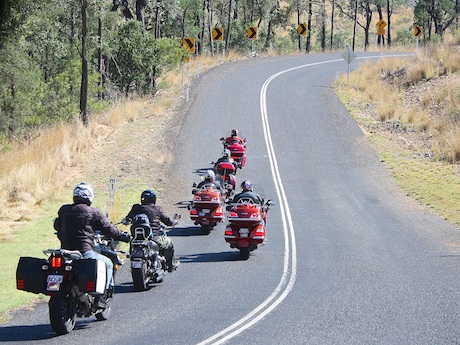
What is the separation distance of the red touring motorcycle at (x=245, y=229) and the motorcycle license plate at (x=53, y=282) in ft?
23.5

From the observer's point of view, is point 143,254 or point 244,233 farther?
point 244,233

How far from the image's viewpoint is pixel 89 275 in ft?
33.6

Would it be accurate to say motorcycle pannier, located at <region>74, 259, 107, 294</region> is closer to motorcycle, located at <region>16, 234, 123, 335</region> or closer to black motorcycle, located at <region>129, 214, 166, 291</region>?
motorcycle, located at <region>16, 234, 123, 335</region>

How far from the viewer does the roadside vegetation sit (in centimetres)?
2803

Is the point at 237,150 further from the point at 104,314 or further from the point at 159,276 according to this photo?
the point at 104,314

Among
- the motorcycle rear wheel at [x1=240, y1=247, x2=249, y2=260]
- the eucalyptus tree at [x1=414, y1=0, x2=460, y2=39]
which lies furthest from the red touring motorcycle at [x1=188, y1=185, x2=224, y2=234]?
the eucalyptus tree at [x1=414, y1=0, x2=460, y2=39]

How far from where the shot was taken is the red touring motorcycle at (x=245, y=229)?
16984mm

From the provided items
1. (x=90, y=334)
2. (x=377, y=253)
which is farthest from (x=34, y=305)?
(x=377, y=253)

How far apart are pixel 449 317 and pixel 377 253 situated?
627cm

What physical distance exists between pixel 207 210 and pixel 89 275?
10.0 metres

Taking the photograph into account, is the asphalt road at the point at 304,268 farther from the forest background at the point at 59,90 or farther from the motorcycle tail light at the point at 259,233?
the forest background at the point at 59,90

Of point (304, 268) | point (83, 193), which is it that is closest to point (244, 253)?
point (304, 268)

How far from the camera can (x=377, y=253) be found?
17.9 m

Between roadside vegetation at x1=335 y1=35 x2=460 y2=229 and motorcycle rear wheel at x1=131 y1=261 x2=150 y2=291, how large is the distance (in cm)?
1181
